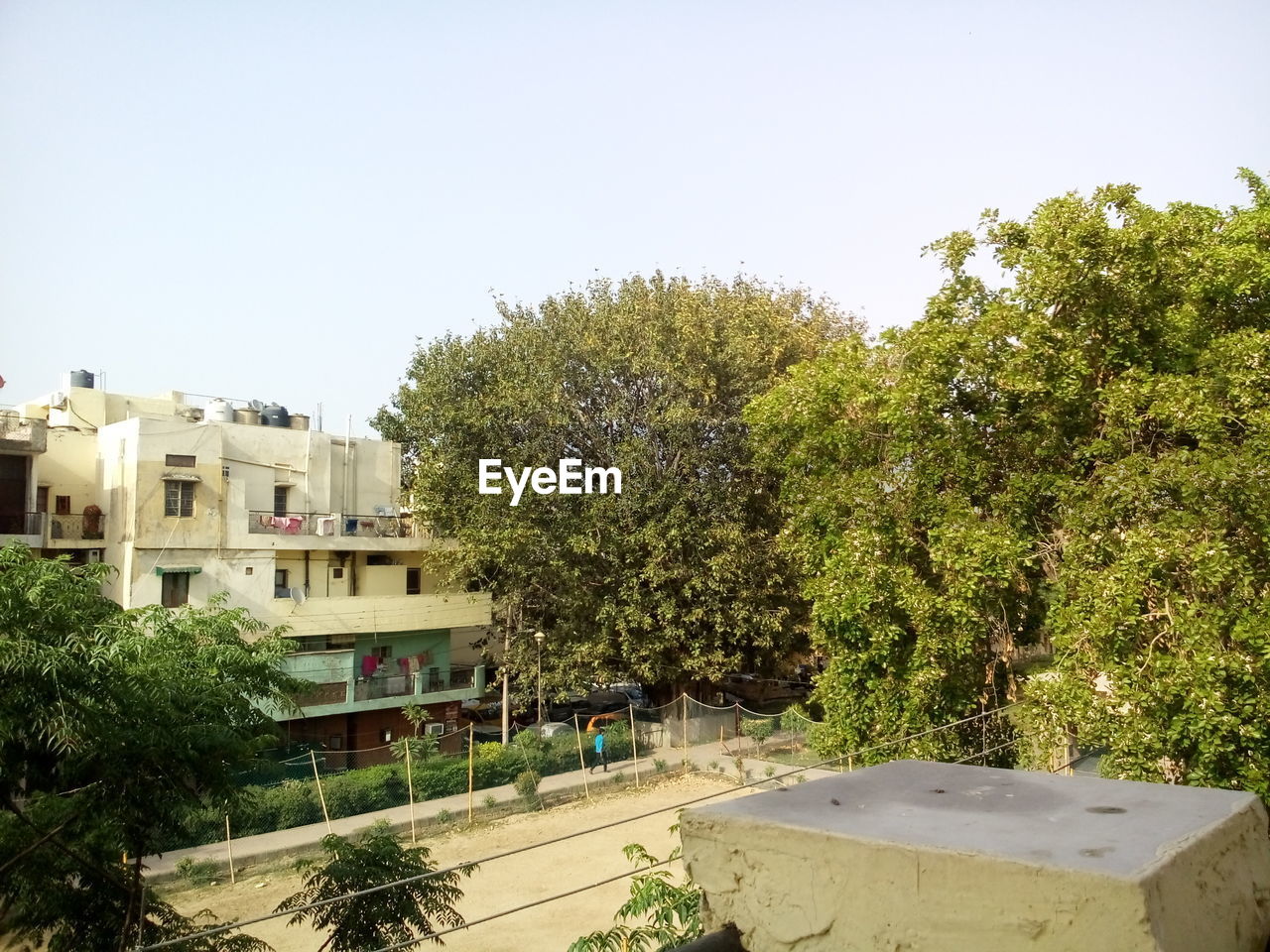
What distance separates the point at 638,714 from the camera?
27531 mm

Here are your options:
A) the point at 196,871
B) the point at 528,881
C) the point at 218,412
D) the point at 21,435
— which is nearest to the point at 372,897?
the point at 528,881

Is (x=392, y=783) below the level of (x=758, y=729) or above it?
below

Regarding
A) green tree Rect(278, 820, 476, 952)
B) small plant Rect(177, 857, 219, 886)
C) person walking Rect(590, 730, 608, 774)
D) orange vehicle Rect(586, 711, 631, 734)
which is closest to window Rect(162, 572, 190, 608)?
small plant Rect(177, 857, 219, 886)

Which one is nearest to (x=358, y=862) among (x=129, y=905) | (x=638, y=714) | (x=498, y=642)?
(x=129, y=905)

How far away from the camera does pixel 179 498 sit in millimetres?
22922

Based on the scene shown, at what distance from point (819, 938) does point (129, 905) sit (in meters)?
7.73

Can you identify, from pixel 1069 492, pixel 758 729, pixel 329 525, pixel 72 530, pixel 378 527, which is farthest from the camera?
pixel 378 527

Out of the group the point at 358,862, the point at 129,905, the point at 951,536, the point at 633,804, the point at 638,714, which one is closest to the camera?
the point at 129,905

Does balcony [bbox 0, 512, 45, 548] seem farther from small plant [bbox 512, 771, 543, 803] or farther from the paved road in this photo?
small plant [bbox 512, 771, 543, 803]

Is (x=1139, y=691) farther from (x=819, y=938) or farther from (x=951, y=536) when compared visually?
(x=819, y=938)

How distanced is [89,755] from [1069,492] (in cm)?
1038

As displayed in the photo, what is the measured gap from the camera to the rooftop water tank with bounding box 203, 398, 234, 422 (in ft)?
90.8

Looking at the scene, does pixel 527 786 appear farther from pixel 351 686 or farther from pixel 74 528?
pixel 74 528

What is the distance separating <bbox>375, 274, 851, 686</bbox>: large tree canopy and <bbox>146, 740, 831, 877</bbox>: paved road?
198 centimetres
